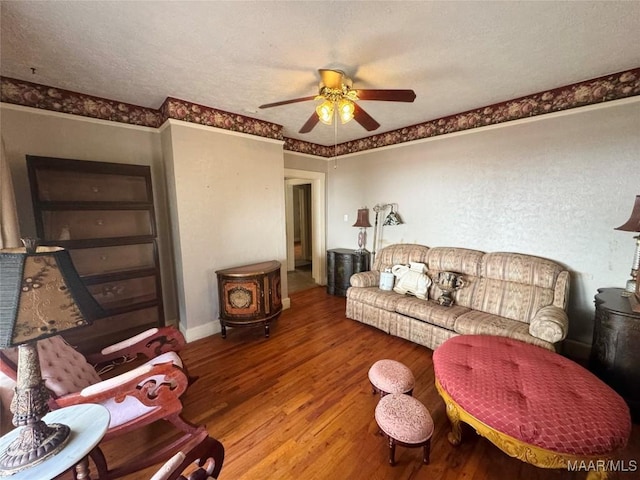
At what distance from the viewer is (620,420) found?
122cm

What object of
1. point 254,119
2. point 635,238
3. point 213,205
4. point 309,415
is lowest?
point 309,415

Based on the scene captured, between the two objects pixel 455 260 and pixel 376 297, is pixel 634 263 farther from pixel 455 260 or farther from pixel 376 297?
pixel 376 297

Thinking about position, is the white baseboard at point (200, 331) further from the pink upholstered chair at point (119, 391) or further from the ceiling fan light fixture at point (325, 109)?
the ceiling fan light fixture at point (325, 109)

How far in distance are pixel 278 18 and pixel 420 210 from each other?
2.86m

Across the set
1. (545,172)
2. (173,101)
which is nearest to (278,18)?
(173,101)

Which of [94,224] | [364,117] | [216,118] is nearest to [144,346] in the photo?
[94,224]

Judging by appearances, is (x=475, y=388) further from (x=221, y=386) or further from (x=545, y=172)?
(x=545, y=172)

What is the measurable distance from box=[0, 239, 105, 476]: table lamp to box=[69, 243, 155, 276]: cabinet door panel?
78.5 inches

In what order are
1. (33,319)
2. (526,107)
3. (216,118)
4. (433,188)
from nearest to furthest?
Result: 1. (33,319)
2. (526,107)
3. (216,118)
4. (433,188)

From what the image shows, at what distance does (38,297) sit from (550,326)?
3.15 meters

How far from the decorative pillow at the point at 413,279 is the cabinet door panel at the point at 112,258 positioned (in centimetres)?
296

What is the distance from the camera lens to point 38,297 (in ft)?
2.79

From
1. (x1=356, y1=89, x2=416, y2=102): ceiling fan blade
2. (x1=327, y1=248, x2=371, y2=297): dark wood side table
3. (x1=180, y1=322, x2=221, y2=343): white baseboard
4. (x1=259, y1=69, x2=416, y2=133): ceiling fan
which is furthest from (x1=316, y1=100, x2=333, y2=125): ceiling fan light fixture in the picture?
(x1=180, y1=322, x2=221, y2=343): white baseboard

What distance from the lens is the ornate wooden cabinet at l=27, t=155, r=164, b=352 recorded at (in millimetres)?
2246
